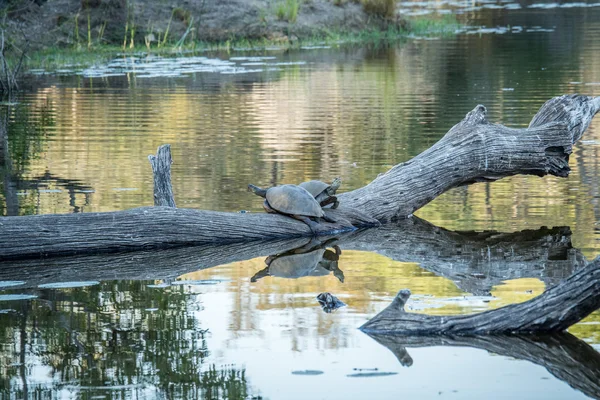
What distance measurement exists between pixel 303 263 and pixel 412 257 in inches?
37.7

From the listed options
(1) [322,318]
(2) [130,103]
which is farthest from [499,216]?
(2) [130,103]

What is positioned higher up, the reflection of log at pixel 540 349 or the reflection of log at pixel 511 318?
the reflection of log at pixel 511 318

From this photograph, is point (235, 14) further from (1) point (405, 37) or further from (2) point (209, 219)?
(2) point (209, 219)

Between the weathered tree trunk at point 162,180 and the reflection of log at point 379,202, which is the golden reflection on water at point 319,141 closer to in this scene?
the reflection of log at point 379,202

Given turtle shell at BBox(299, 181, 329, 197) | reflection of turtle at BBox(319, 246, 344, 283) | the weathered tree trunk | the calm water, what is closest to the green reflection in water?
the calm water

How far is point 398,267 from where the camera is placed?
921 cm

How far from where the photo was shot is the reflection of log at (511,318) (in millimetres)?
6656

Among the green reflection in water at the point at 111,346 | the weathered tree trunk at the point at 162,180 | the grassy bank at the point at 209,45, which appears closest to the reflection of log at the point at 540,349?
the green reflection in water at the point at 111,346

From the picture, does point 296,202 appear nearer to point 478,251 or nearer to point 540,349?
point 478,251

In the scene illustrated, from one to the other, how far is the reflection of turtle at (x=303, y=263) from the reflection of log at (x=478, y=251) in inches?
14.3

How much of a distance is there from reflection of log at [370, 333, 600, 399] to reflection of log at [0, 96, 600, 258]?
11.2 ft

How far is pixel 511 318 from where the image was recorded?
22.6 ft

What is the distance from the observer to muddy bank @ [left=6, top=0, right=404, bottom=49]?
32.6 metres

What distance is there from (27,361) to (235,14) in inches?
1138
